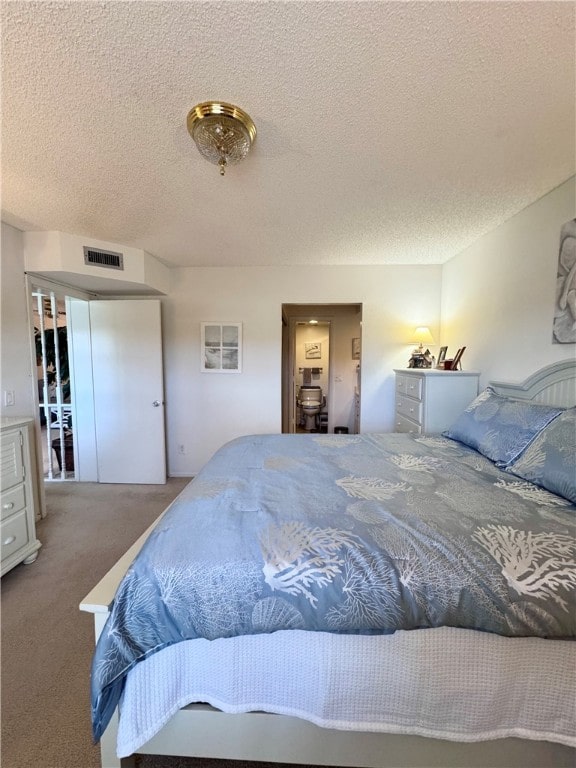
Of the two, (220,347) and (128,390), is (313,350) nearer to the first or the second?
(220,347)

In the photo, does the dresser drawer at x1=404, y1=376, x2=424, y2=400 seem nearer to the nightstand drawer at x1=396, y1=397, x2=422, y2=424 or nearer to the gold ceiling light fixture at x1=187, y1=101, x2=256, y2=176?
the nightstand drawer at x1=396, y1=397, x2=422, y2=424

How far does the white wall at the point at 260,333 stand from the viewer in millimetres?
3486

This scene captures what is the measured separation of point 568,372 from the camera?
1.79 m

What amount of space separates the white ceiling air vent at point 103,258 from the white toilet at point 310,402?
431 centimetres

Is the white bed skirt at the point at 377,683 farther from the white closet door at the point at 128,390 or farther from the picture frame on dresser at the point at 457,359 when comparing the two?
Result: the white closet door at the point at 128,390

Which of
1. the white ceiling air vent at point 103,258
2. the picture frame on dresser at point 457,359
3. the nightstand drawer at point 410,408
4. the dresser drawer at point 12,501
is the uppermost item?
the white ceiling air vent at point 103,258

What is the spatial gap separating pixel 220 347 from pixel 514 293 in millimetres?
2929

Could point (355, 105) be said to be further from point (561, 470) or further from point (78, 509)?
point (78, 509)

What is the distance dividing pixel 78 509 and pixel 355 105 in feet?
12.1

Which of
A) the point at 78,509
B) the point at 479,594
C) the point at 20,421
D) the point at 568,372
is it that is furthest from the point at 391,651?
the point at 78,509

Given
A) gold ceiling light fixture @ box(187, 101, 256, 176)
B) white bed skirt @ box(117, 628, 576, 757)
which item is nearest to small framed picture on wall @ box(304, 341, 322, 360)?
gold ceiling light fixture @ box(187, 101, 256, 176)

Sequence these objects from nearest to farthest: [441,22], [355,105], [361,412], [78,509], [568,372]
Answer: [441,22]
[355,105]
[568,372]
[78,509]
[361,412]

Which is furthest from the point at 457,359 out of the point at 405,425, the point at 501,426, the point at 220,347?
the point at 220,347

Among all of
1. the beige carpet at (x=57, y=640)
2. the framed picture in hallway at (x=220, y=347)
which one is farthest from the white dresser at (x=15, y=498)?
the framed picture in hallway at (x=220, y=347)
